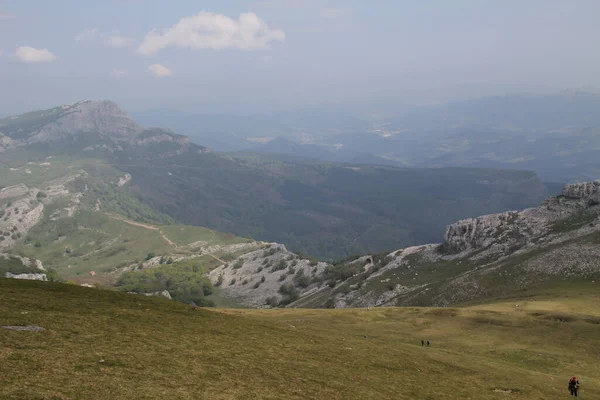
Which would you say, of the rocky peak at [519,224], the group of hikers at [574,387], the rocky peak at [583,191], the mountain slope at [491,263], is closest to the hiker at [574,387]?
the group of hikers at [574,387]

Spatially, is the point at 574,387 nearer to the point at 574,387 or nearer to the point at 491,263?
the point at 574,387

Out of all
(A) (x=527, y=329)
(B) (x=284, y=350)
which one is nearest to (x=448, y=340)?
(A) (x=527, y=329)

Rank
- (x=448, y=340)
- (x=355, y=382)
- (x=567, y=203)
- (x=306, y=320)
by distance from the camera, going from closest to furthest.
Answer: (x=355, y=382)
(x=448, y=340)
(x=306, y=320)
(x=567, y=203)

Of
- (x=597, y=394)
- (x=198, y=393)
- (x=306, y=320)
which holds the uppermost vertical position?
(x=198, y=393)

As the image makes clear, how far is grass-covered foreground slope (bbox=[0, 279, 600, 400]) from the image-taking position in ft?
89.0

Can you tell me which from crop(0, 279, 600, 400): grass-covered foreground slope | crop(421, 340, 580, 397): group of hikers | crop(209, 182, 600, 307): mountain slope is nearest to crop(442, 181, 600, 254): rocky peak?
crop(209, 182, 600, 307): mountain slope

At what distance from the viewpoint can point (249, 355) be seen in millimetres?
38250

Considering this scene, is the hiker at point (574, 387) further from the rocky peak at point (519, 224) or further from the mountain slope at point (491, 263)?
the rocky peak at point (519, 224)

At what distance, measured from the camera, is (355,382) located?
36.3 metres

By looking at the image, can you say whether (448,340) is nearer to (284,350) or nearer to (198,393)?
(284,350)

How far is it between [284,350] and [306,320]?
39.1 meters

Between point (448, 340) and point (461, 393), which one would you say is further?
point (448, 340)

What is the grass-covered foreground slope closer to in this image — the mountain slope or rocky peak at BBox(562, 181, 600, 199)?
the mountain slope

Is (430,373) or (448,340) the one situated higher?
(430,373)
